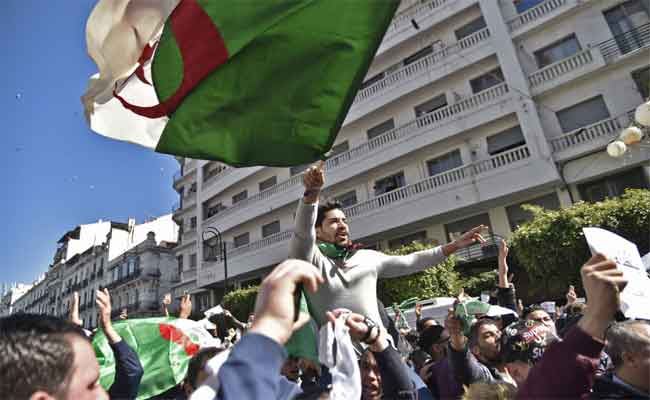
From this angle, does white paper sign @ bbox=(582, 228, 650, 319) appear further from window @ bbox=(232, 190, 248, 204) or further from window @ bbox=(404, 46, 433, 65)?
window @ bbox=(232, 190, 248, 204)

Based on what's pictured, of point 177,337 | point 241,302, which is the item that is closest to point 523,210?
point 241,302

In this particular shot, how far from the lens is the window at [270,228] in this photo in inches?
959

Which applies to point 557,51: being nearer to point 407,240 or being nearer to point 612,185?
point 612,185

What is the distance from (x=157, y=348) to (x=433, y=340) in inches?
99.2

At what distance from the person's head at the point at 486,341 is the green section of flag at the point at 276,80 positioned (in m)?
1.83

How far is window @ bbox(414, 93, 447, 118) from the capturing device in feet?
59.8

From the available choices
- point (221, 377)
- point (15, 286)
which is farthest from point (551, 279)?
point (15, 286)

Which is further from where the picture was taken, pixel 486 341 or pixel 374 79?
pixel 374 79

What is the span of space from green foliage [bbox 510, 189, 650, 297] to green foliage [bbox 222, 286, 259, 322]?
12.4 m

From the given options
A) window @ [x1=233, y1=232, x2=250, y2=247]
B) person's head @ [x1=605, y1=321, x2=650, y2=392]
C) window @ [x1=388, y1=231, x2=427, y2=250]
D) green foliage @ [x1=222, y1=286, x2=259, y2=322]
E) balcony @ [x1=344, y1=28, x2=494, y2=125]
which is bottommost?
person's head @ [x1=605, y1=321, x2=650, y2=392]

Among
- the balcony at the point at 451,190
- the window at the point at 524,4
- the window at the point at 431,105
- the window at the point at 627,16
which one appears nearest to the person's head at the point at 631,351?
the balcony at the point at 451,190

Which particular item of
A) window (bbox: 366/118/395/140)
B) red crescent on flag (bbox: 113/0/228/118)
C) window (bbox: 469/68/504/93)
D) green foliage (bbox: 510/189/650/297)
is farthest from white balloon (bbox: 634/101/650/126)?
window (bbox: 366/118/395/140)

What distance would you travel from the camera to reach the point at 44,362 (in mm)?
1077

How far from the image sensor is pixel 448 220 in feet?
55.8
